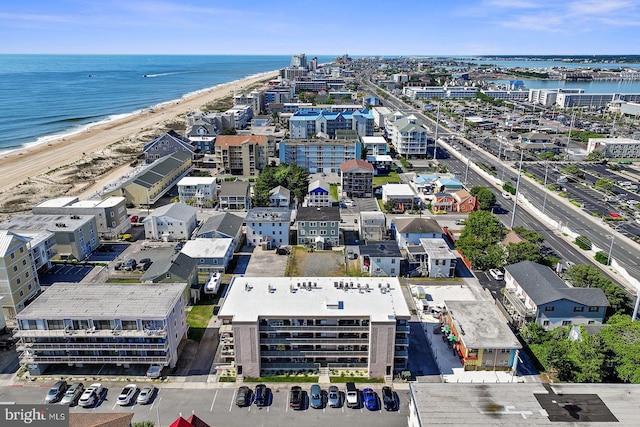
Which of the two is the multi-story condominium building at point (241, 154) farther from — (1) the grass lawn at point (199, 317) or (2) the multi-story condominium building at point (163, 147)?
(1) the grass lawn at point (199, 317)

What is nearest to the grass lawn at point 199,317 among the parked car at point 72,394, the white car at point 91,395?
the white car at point 91,395

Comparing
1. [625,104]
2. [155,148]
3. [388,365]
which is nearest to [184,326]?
[388,365]

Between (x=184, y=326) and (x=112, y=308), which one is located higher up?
(x=112, y=308)

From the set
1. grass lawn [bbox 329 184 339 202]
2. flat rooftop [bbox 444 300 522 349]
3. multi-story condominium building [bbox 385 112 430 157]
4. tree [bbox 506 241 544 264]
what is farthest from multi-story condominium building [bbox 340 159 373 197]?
flat rooftop [bbox 444 300 522 349]

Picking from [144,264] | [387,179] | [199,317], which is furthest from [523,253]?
[144,264]

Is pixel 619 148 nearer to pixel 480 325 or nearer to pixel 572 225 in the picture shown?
pixel 572 225

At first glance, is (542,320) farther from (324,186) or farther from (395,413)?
(324,186)

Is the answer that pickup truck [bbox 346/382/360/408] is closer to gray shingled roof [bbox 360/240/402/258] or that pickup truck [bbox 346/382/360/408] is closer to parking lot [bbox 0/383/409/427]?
parking lot [bbox 0/383/409/427]
